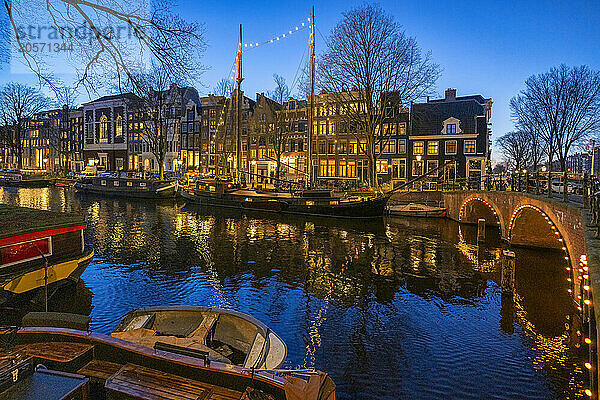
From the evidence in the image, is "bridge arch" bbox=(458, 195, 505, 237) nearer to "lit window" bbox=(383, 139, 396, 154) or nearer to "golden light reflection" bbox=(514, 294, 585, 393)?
"golden light reflection" bbox=(514, 294, 585, 393)

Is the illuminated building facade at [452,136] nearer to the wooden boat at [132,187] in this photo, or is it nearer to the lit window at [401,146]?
the lit window at [401,146]

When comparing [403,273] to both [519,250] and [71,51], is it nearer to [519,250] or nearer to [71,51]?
[519,250]

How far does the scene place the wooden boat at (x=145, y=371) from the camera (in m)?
4.32

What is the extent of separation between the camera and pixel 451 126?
45781 millimetres

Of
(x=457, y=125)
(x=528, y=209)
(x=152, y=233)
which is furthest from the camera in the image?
(x=457, y=125)

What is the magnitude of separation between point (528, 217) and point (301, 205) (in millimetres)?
17149

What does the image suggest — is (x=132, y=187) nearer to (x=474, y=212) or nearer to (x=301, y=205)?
(x=301, y=205)

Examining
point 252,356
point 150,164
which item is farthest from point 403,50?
point 150,164

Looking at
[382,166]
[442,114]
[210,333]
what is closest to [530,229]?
[210,333]

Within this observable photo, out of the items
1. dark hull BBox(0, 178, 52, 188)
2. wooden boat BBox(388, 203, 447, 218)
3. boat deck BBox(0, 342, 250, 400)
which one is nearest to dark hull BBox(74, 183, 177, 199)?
dark hull BBox(0, 178, 52, 188)

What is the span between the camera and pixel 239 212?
34.6 metres

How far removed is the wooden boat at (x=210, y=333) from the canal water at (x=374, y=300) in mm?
1488

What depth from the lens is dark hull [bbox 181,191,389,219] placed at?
30.2 m

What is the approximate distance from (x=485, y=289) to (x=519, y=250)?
797cm
